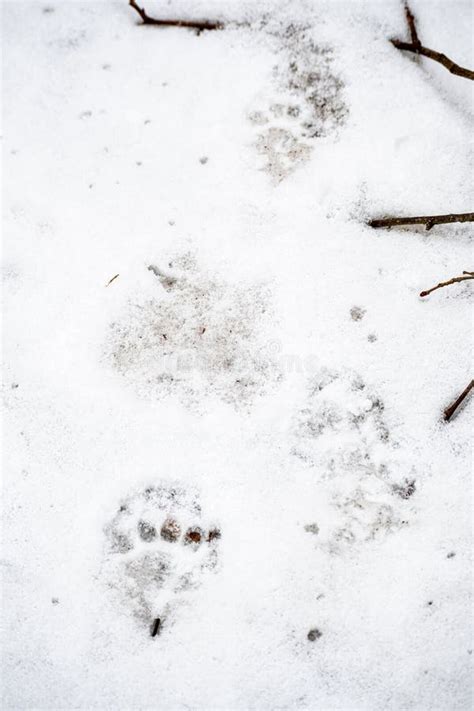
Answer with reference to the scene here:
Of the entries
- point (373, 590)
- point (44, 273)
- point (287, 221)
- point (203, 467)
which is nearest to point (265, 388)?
point (203, 467)

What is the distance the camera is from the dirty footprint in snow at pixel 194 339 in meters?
1.74

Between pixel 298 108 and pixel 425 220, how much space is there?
642 millimetres

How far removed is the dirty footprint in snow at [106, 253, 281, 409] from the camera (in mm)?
1744

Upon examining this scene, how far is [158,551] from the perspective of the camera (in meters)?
1.64

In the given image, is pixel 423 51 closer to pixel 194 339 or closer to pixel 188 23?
pixel 188 23

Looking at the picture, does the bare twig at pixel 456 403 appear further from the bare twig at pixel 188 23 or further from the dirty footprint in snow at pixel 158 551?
the bare twig at pixel 188 23

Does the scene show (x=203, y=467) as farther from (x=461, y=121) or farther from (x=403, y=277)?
(x=461, y=121)

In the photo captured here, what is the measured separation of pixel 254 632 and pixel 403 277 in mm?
1236

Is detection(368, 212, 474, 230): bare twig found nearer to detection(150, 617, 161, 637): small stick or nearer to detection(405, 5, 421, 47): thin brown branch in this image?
detection(405, 5, 421, 47): thin brown branch

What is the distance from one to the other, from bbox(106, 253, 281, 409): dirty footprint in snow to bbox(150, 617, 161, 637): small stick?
0.67 metres

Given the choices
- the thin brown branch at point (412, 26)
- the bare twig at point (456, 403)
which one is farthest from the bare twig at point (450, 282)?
the thin brown branch at point (412, 26)

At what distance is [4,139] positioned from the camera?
6.41ft

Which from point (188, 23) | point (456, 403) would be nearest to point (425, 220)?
point (456, 403)

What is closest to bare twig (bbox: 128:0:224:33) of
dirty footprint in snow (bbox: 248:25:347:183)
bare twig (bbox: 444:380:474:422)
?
dirty footprint in snow (bbox: 248:25:347:183)
